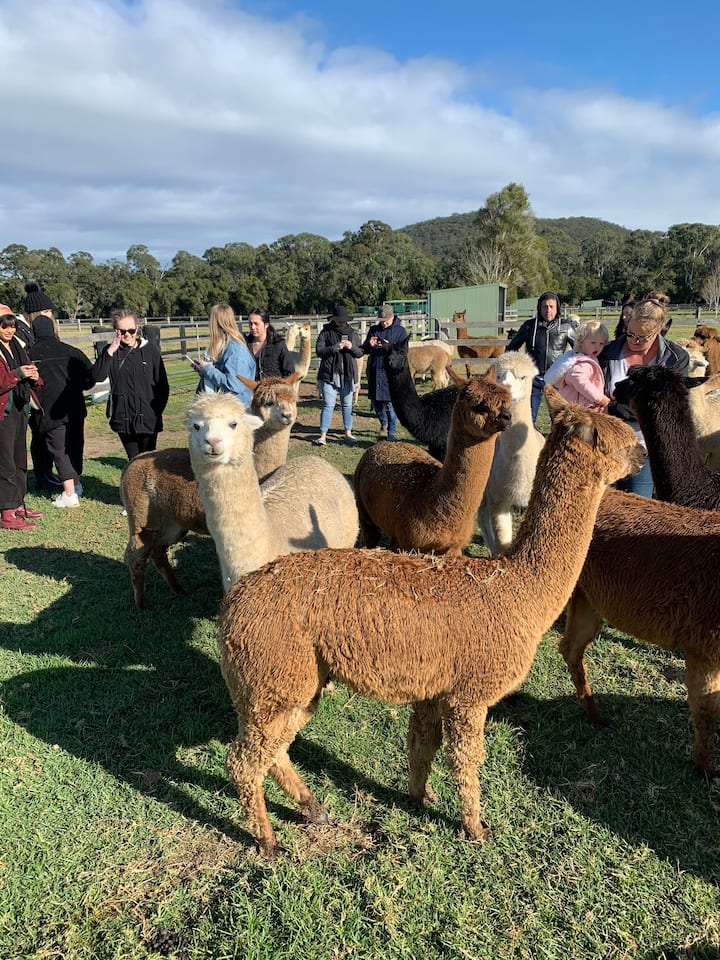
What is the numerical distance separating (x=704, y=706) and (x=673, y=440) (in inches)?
62.1

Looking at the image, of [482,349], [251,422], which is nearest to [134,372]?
[251,422]

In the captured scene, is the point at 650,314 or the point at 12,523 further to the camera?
the point at 12,523

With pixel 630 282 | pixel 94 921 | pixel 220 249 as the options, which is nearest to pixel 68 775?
pixel 94 921

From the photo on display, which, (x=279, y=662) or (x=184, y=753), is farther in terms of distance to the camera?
(x=184, y=753)

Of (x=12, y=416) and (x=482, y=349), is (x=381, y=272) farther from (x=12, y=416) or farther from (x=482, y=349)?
(x=12, y=416)

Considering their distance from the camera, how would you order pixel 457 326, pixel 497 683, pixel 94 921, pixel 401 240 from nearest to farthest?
1. pixel 94 921
2. pixel 497 683
3. pixel 457 326
4. pixel 401 240

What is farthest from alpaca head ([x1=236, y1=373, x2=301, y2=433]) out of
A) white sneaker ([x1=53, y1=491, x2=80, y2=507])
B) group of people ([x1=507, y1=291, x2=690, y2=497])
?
white sneaker ([x1=53, y1=491, x2=80, y2=507])

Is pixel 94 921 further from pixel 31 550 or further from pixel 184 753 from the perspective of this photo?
pixel 31 550

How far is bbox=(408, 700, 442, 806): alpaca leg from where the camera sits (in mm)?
2211

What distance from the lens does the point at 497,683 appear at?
2014 millimetres

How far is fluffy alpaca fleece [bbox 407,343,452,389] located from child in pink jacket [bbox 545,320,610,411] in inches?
381

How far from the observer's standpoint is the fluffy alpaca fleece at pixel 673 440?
324 centimetres

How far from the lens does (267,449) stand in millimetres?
4441

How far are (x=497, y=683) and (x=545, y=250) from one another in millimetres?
56633
